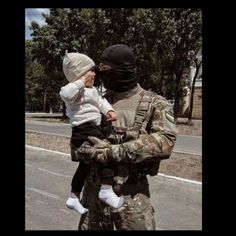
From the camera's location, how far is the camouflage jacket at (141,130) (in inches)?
95.3

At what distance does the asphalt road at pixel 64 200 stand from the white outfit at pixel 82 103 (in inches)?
118

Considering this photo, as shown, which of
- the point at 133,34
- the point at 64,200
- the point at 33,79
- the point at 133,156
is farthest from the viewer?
the point at 33,79

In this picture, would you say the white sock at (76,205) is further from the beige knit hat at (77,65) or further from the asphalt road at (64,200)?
the asphalt road at (64,200)

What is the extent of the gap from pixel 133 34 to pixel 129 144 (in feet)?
69.6

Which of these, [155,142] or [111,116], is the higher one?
[111,116]

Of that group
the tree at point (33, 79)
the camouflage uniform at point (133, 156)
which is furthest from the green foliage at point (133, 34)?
the tree at point (33, 79)

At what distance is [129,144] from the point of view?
7.98ft

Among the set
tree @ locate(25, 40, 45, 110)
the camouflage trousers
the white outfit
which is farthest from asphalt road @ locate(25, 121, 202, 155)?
tree @ locate(25, 40, 45, 110)

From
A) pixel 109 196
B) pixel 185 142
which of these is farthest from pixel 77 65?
pixel 185 142

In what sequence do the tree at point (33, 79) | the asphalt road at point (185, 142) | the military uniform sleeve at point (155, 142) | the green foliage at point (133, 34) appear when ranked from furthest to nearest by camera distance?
the tree at point (33, 79) < the green foliage at point (133, 34) < the asphalt road at point (185, 142) < the military uniform sleeve at point (155, 142)

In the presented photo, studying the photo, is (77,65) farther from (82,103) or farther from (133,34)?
(133,34)

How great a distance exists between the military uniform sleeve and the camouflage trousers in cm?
26
